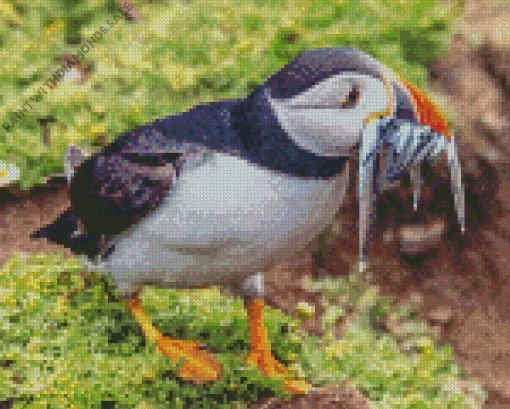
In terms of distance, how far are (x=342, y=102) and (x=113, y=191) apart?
867 millimetres

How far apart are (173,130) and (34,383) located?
3.39 feet

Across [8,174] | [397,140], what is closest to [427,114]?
[397,140]

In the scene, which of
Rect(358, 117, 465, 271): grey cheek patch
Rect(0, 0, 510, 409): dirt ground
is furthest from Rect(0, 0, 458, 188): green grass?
Rect(358, 117, 465, 271): grey cheek patch

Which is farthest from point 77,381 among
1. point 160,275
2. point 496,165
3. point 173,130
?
point 496,165

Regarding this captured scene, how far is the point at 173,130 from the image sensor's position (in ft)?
10.4

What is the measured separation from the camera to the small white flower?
14.8 ft

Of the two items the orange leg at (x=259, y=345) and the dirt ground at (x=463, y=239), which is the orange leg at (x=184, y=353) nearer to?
the orange leg at (x=259, y=345)

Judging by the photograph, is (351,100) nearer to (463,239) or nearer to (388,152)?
(388,152)

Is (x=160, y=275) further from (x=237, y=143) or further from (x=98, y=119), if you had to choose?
(x=98, y=119)

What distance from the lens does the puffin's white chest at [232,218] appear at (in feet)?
9.63

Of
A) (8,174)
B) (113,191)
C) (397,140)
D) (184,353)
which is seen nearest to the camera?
(397,140)

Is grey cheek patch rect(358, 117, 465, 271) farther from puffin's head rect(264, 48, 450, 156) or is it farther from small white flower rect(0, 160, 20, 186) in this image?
small white flower rect(0, 160, 20, 186)

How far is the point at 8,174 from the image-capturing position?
14.9 feet

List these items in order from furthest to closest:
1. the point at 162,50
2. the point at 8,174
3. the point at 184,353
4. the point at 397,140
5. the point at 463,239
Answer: the point at 463,239 < the point at 162,50 < the point at 8,174 < the point at 184,353 < the point at 397,140
